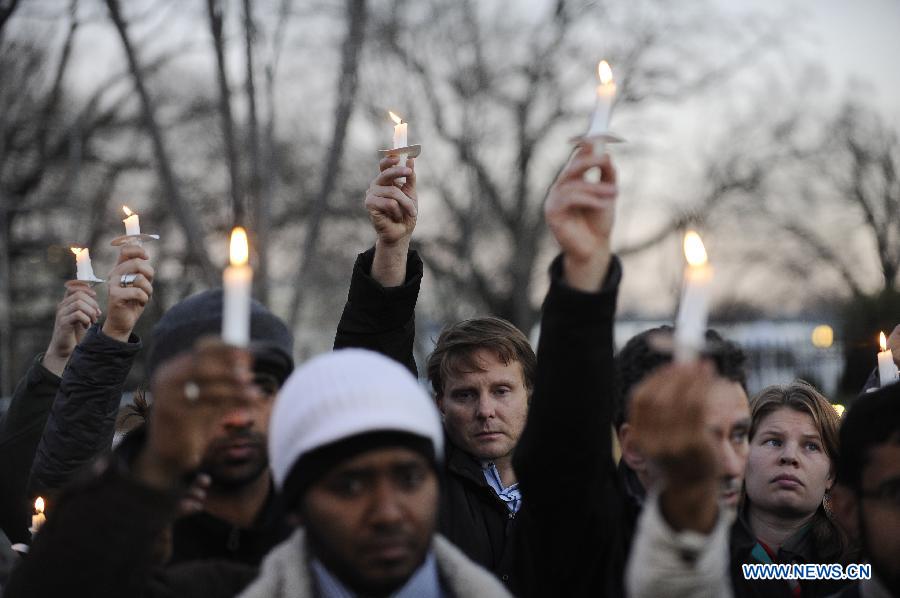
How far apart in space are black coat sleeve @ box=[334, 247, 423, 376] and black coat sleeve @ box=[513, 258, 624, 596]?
41.7 inches

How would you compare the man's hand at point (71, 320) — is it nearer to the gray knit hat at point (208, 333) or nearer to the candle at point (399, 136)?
the gray knit hat at point (208, 333)

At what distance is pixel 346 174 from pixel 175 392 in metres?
18.8

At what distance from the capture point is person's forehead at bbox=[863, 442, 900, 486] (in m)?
2.25

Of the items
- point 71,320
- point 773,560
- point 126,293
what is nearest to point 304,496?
point 126,293

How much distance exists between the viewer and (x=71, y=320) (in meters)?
3.81

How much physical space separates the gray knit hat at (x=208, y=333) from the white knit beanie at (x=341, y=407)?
18.4 inches

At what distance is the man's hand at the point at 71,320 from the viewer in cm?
381

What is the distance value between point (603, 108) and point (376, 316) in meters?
1.29

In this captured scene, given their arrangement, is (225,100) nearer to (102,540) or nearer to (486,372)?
(486,372)

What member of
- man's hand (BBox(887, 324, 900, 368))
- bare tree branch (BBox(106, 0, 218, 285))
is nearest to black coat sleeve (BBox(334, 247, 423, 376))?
man's hand (BBox(887, 324, 900, 368))

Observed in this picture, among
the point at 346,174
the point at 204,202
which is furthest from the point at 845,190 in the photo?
the point at 204,202

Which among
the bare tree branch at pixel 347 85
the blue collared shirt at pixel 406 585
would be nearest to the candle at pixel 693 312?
the blue collared shirt at pixel 406 585

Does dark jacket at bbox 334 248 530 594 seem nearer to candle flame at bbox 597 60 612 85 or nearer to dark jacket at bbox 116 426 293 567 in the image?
dark jacket at bbox 116 426 293 567

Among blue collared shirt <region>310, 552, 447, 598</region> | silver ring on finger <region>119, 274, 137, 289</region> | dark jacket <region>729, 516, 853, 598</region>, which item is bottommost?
blue collared shirt <region>310, 552, 447, 598</region>
